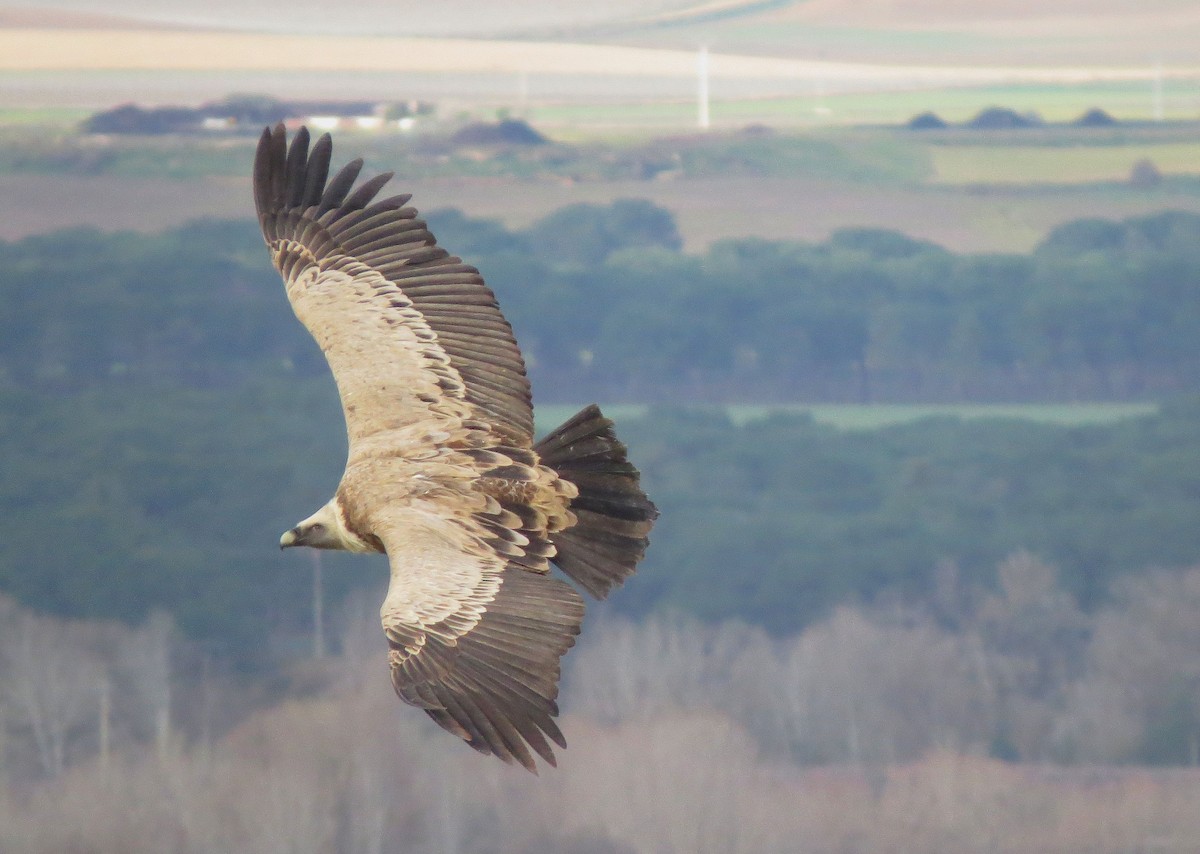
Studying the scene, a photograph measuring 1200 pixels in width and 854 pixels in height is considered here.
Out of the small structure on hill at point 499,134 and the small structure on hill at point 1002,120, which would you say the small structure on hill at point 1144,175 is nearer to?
the small structure on hill at point 1002,120

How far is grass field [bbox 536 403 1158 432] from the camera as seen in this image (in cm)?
12325

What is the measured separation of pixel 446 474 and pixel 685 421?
355ft

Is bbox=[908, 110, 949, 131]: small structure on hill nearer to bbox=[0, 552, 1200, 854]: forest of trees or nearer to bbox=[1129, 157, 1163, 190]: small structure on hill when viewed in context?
bbox=[1129, 157, 1163, 190]: small structure on hill

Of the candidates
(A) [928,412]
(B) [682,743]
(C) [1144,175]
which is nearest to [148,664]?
(B) [682,743]

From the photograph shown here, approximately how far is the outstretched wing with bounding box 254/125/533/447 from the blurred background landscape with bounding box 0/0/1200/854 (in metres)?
70.9

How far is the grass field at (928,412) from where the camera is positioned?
404 feet

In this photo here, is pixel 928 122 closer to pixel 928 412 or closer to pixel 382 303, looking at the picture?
pixel 928 412

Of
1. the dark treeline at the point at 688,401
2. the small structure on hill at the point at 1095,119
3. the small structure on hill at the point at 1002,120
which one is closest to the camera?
the dark treeline at the point at 688,401

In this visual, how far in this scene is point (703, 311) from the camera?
133 m

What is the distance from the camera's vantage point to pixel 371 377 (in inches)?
531

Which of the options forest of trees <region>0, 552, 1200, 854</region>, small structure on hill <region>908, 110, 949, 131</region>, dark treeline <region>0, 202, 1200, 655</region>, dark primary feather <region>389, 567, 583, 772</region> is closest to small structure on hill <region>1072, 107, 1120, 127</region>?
dark treeline <region>0, 202, 1200, 655</region>

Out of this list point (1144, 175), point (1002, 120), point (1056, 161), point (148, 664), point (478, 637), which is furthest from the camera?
point (1144, 175)

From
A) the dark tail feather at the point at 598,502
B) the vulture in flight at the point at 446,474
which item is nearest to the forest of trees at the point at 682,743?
the vulture in flight at the point at 446,474

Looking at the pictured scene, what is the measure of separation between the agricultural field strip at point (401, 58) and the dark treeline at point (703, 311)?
10.4m
